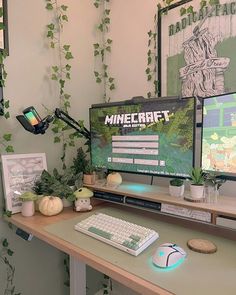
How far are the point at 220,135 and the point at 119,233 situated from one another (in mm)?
596

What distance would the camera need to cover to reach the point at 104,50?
1873 mm

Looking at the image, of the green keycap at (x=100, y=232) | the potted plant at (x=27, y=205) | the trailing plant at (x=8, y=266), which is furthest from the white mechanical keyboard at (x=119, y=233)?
the trailing plant at (x=8, y=266)

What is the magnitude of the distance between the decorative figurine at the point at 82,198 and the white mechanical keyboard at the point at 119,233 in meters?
0.22

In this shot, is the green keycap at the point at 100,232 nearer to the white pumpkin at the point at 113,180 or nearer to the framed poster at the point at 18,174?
the white pumpkin at the point at 113,180

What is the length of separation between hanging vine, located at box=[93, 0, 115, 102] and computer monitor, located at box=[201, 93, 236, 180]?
36.3 inches

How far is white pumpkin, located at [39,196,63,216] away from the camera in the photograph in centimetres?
125

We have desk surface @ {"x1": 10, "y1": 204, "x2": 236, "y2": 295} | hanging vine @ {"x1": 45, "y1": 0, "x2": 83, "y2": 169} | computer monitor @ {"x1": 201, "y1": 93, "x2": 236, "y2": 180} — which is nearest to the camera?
desk surface @ {"x1": 10, "y1": 204, "x2": 236, "y2": 295}

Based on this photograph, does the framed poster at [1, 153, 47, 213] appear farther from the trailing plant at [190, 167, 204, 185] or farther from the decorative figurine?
the trailing plant at [190, 167, 204, 185]

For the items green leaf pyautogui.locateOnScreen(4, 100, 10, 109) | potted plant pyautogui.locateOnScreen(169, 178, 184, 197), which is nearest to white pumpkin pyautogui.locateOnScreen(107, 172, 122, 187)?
potted plant pyautogui.locateOnScreen(169, 178, 184, 197)

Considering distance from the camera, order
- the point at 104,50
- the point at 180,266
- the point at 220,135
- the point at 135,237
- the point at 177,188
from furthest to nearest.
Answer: the point at 104,50, the point at 177,188, the point at 220,135, the point at 135,237, the point at 180,266

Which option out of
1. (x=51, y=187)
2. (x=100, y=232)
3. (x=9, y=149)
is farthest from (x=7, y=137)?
(x=100, y=232)

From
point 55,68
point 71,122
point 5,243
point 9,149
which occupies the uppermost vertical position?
point 55,68

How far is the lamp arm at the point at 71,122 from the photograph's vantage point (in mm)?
1440

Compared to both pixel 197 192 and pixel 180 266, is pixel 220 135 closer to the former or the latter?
pixel 197 192
